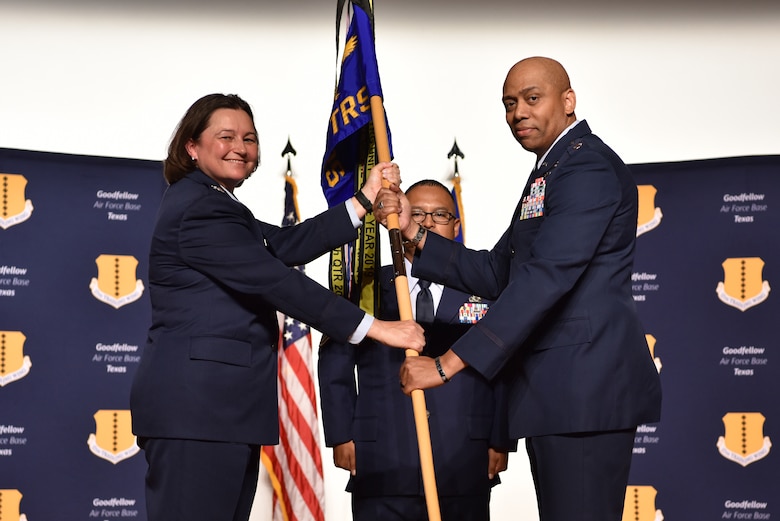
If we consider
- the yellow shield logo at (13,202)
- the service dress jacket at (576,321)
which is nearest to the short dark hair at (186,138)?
the service dress jacket at (576,321)

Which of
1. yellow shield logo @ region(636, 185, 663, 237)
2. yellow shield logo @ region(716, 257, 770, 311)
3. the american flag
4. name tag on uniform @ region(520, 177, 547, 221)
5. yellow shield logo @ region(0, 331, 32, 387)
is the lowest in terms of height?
the american flag

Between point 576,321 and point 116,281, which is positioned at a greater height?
point 116,281

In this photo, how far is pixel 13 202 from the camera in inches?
187

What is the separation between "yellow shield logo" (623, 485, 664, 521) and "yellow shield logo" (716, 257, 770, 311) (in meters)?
1.11

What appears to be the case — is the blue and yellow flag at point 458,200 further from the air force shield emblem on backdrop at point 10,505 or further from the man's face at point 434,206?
the air force shield emblem on backdrop at point 10,505

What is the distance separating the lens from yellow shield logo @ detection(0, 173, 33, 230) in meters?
4.75

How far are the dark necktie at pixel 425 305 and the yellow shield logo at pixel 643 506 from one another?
2182 millimetres

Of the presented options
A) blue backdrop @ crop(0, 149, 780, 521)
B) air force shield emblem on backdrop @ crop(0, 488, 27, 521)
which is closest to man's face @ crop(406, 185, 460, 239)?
blue backdrop @ crop(0, 149, 780, 521)

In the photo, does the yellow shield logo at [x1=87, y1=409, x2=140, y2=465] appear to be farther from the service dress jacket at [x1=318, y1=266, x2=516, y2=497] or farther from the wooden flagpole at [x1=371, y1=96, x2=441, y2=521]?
the wooden flagpole at [x1=371, y1=96, x2=441, y2=521]

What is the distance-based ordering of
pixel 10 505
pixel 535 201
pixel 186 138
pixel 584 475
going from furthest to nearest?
pixel 10 505
pixel 186 138
pixel 535 201
pixel 584 475

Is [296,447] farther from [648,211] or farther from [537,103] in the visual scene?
[537,103]

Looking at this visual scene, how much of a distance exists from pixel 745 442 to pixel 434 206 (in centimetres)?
245

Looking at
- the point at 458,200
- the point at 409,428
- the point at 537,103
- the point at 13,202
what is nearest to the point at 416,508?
the point at 409,428

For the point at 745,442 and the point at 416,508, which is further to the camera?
the point at 745,442
